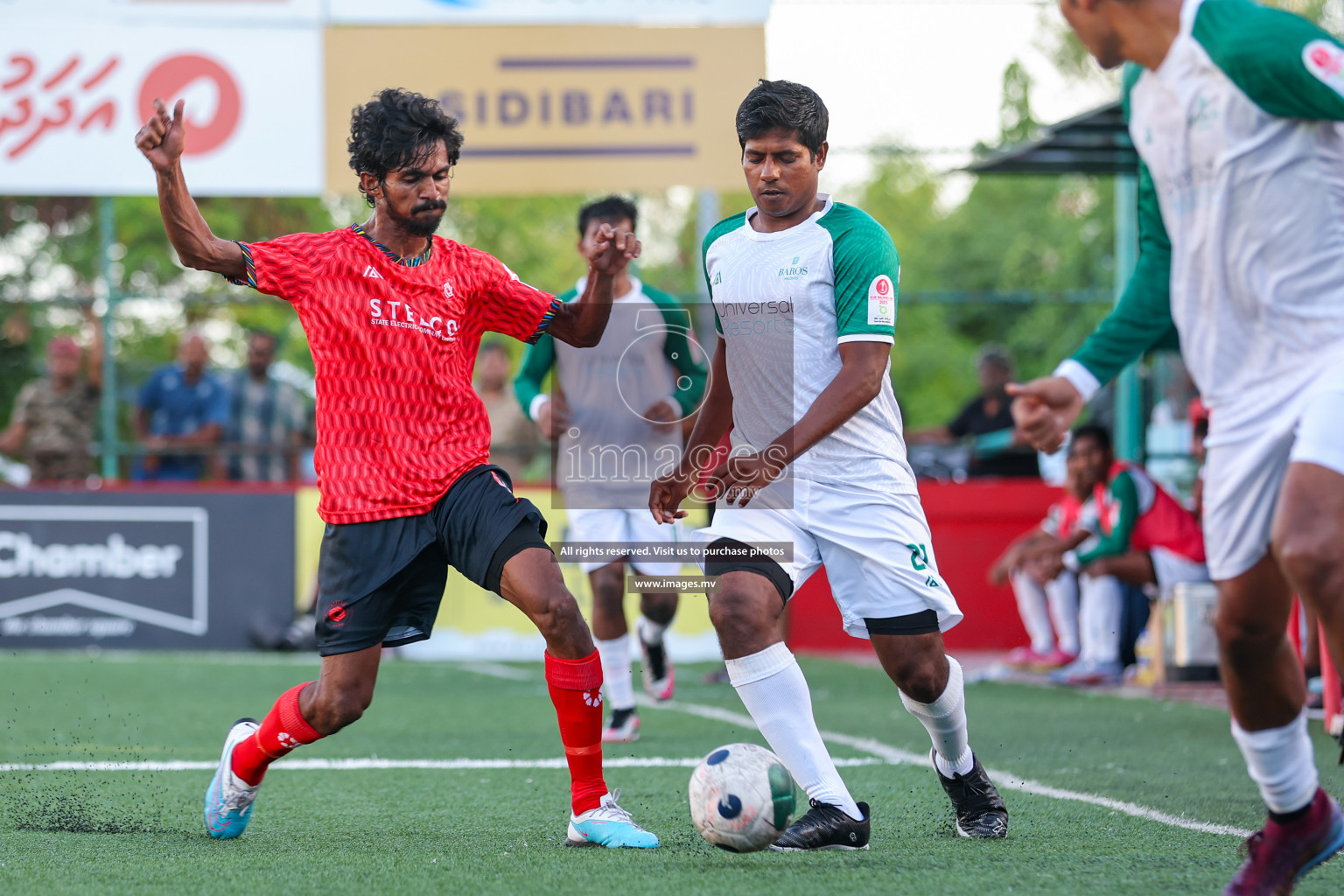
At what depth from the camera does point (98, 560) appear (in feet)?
42.3

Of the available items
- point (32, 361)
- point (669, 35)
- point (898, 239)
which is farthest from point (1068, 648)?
point (898, 239)

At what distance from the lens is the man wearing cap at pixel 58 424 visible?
13.6 m

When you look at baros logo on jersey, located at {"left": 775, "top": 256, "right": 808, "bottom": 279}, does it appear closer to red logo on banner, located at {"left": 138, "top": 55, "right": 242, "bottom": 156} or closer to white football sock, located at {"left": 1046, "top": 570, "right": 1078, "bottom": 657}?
white football sock, located at {"left": 1046, "top": 570, "right": 1078, "bottom": 657}

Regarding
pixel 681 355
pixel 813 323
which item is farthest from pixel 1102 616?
pixel 813 323

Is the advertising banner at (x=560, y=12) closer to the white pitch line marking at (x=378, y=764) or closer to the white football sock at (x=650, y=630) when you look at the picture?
the white football sock at (x=650, y=630)

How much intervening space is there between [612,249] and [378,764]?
2.84 metres

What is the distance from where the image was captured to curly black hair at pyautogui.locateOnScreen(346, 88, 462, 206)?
457 centimetres

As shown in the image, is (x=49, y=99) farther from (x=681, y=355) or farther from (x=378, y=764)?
(x=378, y=764)

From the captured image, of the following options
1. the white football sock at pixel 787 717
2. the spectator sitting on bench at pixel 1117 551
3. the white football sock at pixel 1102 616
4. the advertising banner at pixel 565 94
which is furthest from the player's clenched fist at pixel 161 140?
the advertising banner at pixel 565 94

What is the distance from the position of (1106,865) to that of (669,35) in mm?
10418

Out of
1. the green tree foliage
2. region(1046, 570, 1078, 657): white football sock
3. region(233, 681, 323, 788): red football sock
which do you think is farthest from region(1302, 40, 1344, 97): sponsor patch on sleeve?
the green tree foliage

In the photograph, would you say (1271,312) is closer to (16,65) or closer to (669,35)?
(669,35)

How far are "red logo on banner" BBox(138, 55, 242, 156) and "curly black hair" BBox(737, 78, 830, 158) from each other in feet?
31.5

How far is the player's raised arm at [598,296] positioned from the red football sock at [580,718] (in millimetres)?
1071
